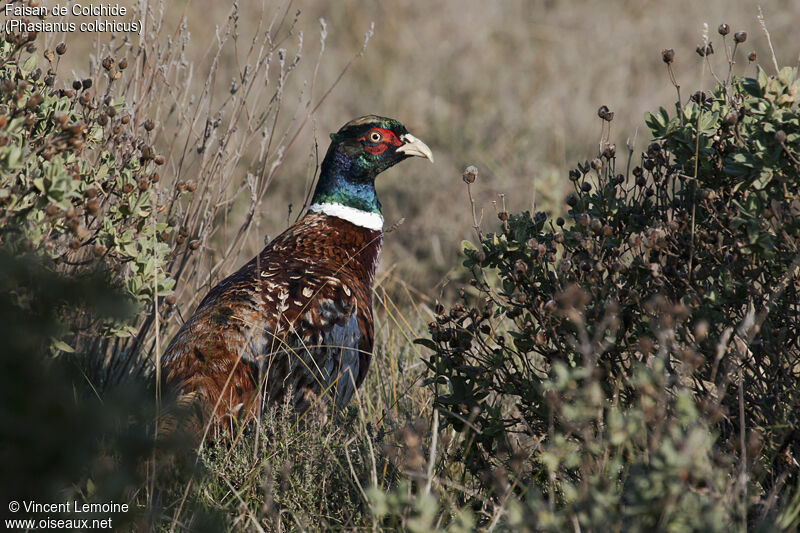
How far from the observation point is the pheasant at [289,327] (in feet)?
9.38

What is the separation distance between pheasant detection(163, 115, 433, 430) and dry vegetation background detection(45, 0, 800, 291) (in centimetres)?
187

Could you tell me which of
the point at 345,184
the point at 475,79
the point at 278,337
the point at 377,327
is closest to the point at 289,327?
the point at 278,337

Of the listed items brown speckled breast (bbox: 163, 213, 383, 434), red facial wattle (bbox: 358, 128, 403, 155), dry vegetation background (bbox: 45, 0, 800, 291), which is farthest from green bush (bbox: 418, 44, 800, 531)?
dry vegetation background (bbox: 45, 0, 800, 291)

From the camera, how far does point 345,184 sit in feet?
12.6

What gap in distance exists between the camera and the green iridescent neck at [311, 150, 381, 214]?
3.81 metres

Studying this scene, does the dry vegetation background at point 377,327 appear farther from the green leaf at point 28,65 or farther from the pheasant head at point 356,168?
the pheasant head at point 356,168

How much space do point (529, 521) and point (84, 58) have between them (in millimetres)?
8085

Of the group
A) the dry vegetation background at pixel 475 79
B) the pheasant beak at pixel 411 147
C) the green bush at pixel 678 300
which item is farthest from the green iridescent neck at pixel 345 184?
the dry vegetation background at pixel 475 79

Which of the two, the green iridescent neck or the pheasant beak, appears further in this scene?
the pheasant beak

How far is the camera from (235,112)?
11.5ft

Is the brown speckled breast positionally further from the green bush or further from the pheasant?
the green bush

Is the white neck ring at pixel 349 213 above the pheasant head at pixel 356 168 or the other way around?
the other way around

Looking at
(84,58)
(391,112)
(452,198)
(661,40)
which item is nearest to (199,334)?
(452,198)

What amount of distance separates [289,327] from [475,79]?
228 inches
